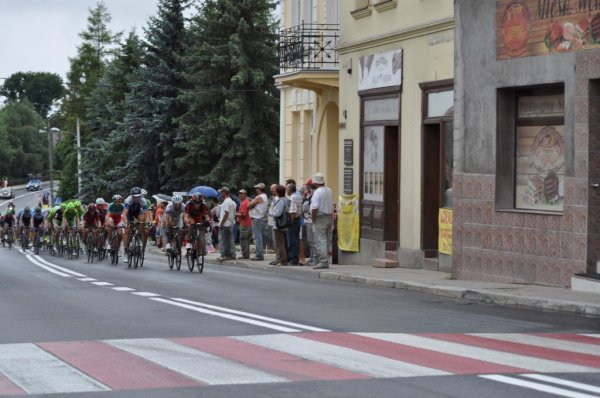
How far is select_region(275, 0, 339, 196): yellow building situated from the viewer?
3294cm

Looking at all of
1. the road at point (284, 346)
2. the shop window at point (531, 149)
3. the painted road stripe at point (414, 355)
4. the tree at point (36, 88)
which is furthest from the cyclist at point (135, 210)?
the tree at point (36, 88)

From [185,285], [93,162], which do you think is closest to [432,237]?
[185,285]

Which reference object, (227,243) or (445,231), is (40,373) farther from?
(227,243)

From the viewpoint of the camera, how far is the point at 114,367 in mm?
10703

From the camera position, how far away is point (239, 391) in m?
9.39

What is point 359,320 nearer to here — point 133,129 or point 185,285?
point 185,285

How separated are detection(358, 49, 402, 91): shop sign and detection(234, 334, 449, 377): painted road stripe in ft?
48.3

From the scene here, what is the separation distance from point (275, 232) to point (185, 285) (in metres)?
7.59

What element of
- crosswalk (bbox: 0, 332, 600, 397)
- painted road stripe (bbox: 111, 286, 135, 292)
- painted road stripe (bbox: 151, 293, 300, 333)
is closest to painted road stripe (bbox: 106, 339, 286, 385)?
crosswalk (bbox: 0, 332, 600, 397)

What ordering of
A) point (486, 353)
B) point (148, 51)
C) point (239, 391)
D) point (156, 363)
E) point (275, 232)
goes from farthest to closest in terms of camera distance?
point (148, 51)
point (275, 232)
point (486, 353)
point (156, 363)
point (239, 391)

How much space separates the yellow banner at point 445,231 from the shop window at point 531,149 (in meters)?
2.48

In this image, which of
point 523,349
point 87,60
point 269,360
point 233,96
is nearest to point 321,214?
point 523,349

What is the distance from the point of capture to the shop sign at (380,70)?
88.8 feet

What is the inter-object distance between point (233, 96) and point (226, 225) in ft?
85.2
